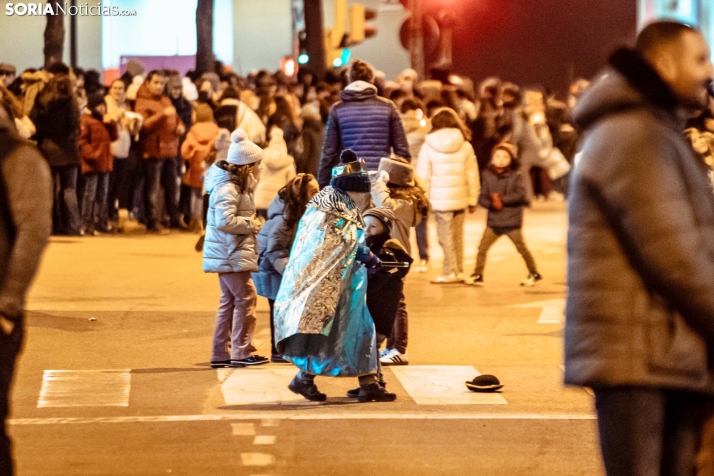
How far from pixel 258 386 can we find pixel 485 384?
55.7 inches

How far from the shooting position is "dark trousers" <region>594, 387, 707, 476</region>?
414 cm

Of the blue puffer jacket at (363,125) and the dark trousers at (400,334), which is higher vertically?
the blue puffer jacket at (363,125)

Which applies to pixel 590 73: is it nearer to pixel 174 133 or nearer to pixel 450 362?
pixel 174 133

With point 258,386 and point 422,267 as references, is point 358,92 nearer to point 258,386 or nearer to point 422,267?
point 422,267

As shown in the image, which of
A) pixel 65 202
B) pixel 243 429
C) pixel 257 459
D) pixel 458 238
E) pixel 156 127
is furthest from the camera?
pixel 156 127

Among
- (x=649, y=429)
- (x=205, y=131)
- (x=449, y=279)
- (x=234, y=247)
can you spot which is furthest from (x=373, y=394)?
(x=205, y=131)

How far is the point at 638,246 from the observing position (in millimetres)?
4004

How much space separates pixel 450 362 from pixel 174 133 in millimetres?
9853

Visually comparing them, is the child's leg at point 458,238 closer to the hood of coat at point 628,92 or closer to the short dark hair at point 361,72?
the short dark hair at point 361,72

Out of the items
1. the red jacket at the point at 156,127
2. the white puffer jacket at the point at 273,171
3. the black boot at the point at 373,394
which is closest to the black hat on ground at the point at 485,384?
Result: the black boot at the point at 373,394

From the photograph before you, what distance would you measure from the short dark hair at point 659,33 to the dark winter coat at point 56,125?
14007mm

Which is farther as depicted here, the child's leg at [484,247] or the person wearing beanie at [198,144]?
the person wearing beanie at [198,144]

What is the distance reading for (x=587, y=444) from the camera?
7301 millimetres

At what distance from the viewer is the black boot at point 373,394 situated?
8367 millimetres
